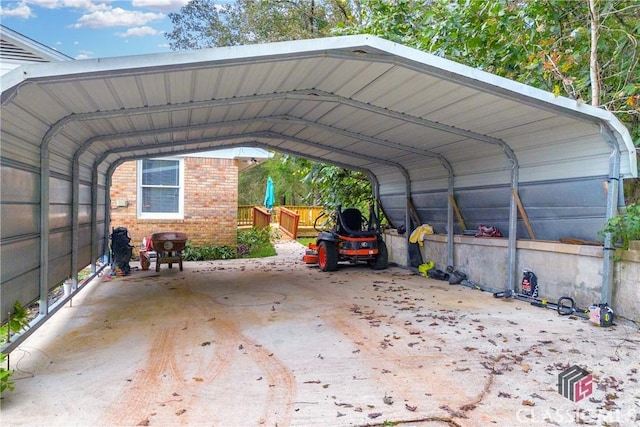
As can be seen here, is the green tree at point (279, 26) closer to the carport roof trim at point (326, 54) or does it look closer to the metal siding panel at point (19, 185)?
the carport roof trim at point (326, 54)

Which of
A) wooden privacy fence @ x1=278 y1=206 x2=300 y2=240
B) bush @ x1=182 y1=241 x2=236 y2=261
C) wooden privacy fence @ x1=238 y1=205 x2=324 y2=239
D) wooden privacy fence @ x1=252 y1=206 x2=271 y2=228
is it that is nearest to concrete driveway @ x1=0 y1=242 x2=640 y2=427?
bush @ x1=182 y1=241 x2=236 y2=261

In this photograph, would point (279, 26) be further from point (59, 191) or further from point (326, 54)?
point (326, 54)

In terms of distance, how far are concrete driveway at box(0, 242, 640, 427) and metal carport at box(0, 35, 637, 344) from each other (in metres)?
0.86

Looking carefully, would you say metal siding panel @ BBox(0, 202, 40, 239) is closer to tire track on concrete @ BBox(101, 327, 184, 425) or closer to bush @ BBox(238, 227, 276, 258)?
tire track on concrete @ BBox(101, 327, 184, 425)

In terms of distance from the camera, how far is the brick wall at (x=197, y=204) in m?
11.1

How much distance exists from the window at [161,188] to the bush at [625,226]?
384 inches

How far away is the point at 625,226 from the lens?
16.5ft

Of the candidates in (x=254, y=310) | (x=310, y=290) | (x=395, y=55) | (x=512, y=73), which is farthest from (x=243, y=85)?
(x=512, y=73)

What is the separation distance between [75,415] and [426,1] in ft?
36.5

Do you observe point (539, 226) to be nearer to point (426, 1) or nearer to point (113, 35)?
point (426, 1)

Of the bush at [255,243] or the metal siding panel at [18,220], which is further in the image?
the bush at [255,243]

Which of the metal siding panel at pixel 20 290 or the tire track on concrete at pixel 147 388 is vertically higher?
the metal siding panel at pixel 20 290

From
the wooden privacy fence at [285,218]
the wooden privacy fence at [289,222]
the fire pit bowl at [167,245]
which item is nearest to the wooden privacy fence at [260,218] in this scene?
the wooden privacy fence at [285,218]

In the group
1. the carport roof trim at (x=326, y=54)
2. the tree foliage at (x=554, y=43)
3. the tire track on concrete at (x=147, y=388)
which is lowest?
the tire track on concrete at (x=147, y=388)
